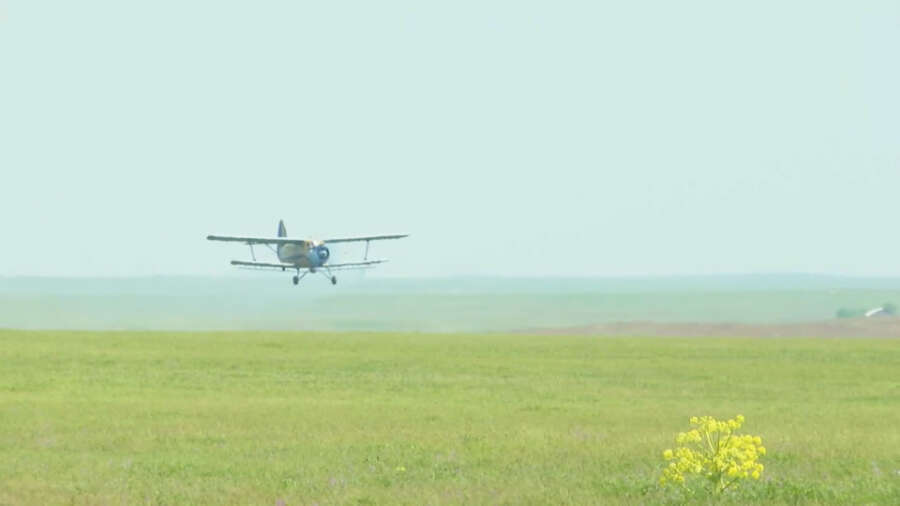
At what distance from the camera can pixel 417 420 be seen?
37.1 m

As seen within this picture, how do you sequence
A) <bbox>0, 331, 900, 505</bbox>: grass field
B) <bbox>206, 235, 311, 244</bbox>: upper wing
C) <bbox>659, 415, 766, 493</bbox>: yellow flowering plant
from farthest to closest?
<bbox>206, 235, 311, 244</bbox>: upper wing → <bbox>0, 331, 900, 505</bbox>: grass field → <bbox>659, 415, 766, 493</bbox>: yellow flowering plant

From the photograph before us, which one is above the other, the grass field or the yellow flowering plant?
the yellow flowering plant

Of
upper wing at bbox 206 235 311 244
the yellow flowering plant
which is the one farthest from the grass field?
upper wing at bbox 206 235 311 244

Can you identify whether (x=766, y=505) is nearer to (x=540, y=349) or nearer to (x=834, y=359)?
(x=834, y=359)

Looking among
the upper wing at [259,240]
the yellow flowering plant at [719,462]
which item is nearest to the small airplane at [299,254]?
the upper wing at [259,240]

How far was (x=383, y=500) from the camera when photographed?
22234 millimetres

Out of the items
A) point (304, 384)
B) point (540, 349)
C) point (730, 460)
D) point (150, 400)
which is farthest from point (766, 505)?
point (540, 349)

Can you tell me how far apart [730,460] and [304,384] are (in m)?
31.5

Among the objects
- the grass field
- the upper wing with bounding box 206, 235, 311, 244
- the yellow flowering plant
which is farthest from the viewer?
the upper wing with bounding box 206, 235, 311, 244

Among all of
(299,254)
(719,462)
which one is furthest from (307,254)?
(719,462)

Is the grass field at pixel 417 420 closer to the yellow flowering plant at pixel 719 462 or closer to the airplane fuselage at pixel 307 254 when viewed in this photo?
the yellow flowering plant at pixel 719 462

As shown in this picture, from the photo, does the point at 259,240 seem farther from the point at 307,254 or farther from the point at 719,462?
the point at 719,462

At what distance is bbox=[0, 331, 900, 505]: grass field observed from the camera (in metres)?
23.7

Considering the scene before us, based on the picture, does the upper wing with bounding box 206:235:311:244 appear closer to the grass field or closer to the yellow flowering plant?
the grass field
